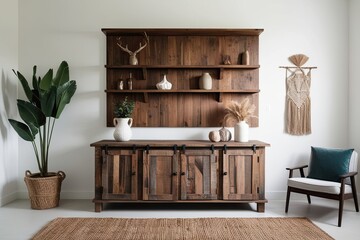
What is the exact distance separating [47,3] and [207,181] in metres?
3.50

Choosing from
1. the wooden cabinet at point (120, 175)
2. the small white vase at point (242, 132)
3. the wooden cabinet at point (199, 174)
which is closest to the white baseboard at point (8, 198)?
the wooden cabinet at point (120, 175)

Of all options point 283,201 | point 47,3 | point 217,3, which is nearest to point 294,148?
point 283,201

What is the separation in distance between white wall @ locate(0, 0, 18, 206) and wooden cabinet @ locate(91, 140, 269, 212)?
144cm

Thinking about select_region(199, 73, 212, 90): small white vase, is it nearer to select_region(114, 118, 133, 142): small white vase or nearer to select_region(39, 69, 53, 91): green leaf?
select_region(114, 118, 133, 142): small white vase

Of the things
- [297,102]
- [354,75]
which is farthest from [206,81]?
[354,75]

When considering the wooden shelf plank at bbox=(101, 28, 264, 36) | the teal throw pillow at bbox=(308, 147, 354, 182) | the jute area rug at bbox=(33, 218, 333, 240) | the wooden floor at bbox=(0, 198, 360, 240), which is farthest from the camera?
the wooden shelf plank at bbox=(101, 28, 264, 36)

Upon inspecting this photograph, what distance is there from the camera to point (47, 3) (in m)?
4.87

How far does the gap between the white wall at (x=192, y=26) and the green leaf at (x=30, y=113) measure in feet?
1.61

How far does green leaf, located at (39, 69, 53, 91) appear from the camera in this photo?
176 inches

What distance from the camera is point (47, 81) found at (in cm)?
450

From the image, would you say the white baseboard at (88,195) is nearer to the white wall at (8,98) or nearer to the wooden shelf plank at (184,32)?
the white wall at (8,98)

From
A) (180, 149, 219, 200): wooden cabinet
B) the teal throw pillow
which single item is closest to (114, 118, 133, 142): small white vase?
(180, 149, 219, 200): wooden cabinet

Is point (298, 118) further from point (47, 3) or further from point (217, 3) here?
point (47, 3)

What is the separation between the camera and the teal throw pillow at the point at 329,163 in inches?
164
